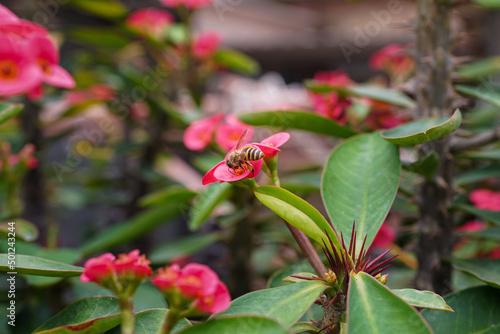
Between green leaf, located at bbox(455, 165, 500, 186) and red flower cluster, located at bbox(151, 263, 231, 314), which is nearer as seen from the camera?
red flower cluster, located at bbox(151, 263, 231, 314)

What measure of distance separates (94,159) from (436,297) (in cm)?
158

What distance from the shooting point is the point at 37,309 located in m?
0.90

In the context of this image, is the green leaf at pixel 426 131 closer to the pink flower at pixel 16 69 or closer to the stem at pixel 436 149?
the stem at pixel 436 149

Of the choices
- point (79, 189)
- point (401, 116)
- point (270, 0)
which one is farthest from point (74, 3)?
point (270, 0)

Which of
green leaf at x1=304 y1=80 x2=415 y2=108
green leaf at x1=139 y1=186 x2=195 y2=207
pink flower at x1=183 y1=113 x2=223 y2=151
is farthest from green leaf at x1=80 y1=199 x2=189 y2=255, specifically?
green leaf at x1=304 y1=80 x2=415 y2=108

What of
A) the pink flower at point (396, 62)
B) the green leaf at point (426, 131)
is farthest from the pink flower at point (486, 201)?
the pink flower at point (396, 62)

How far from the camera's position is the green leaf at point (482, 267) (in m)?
0.75

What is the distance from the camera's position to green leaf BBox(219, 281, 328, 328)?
1.62 feet

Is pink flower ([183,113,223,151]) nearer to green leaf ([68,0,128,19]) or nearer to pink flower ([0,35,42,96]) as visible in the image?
pink flower ([0,35,42,96])

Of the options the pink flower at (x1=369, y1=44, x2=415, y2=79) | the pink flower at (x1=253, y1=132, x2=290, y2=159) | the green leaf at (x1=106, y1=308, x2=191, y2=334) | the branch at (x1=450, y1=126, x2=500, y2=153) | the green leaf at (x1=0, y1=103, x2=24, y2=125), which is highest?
the pink flower at (x1=369, y1=44, x2=415, y2=79)

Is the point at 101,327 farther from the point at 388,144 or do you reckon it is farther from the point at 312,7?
the point at 312,7

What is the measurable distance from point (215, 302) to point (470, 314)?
0.38m

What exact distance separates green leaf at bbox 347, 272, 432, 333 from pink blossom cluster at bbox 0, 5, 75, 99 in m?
0.52

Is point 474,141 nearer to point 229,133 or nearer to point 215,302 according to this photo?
point 229,133
